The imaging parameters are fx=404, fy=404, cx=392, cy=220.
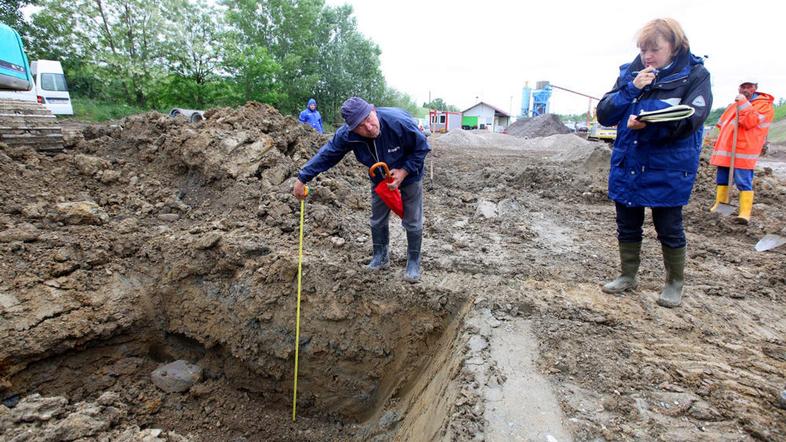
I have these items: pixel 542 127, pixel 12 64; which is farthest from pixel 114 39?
pixel 542 127

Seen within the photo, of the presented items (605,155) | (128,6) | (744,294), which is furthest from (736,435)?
(128,6)

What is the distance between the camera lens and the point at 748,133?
5.47 meters

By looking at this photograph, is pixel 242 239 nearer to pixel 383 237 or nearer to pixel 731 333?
pixel 383 237

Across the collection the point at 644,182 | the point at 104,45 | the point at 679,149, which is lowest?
the point at 644,182

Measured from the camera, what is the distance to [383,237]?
12.6ft

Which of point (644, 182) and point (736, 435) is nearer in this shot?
point (736, 435)

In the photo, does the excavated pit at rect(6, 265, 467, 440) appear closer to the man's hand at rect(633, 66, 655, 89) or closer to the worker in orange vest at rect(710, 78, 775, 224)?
the man's hand at rect(633, 66, 655, 89)

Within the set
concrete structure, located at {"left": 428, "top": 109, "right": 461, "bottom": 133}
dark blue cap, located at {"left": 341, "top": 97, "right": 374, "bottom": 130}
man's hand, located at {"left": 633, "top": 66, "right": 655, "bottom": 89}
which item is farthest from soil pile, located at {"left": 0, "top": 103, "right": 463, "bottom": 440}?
concrete structure, located at {"left": 428, "top": 109, "right": 461, "bottom": 133}

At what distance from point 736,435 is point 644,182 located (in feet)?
5.33

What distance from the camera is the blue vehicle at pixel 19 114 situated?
531 centimetres

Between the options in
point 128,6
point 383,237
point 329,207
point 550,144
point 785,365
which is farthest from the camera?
point 550,144

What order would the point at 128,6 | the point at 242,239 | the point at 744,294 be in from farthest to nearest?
the point at 128,6
the point at 242,239
the point at 744,294

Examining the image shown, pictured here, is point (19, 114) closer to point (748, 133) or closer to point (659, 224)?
point (659, 224)

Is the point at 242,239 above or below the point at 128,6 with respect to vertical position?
below
